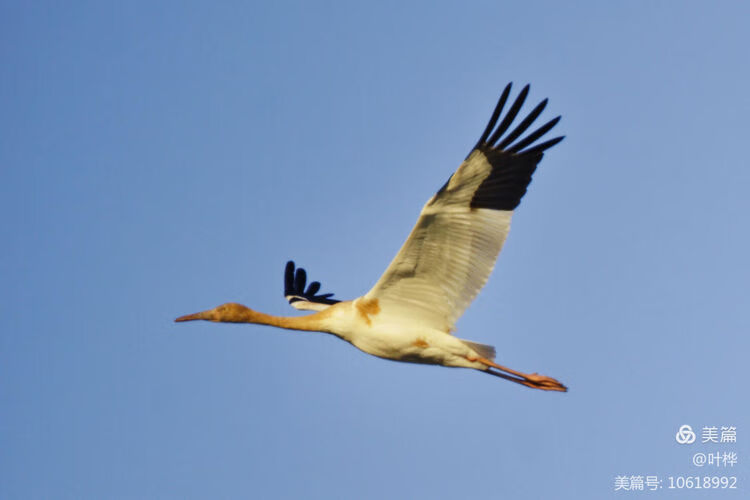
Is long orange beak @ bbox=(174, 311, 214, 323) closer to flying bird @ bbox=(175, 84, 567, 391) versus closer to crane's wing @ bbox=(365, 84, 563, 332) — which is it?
flying bird @ bbox=(175, 84, 567, 391)

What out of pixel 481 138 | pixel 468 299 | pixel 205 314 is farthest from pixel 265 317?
pixel 481 138

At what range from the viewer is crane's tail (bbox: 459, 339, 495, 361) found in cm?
1377

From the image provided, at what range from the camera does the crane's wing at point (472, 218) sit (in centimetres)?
1279

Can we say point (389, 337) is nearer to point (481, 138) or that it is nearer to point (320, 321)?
point (320, 321)

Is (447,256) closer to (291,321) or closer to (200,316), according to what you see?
(291,321)

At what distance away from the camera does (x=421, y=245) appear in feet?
42.6

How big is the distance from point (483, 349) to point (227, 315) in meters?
3.73

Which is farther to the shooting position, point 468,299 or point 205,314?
point 205,314

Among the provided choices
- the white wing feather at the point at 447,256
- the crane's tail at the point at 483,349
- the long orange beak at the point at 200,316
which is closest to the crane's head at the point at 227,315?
the long orange beak at the point at 200,316

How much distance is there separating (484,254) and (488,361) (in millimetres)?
1507

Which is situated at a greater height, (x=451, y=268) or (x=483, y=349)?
(x=451, y=268)

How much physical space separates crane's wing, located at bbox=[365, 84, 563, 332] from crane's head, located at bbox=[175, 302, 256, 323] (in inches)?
91.6

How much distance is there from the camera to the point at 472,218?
12953 mm

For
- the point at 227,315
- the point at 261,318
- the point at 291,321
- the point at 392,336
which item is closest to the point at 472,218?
the point at 392,336
